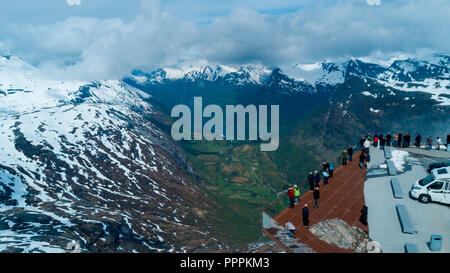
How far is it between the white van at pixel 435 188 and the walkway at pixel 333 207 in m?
6.41

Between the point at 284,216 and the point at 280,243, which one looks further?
the point at 284,216

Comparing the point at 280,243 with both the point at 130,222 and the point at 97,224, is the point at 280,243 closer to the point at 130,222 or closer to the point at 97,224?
the point at 97,224

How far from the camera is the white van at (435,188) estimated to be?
32188mm

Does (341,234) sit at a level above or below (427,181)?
below

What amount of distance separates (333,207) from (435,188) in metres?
11.7

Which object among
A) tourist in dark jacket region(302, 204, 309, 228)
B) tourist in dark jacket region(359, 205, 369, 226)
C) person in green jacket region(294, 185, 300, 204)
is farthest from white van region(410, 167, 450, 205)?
tourist in dark jacket region(302, 204, 309, 228)

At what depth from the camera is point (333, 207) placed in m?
34.3

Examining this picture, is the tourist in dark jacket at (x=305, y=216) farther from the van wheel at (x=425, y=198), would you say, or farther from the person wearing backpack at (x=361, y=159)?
the person wearing backpack at (x=361, y=159)

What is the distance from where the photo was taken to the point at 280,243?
28000 millimetres

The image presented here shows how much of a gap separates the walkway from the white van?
641 cm

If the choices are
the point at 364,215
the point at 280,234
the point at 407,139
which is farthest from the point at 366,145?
the point at 280,234

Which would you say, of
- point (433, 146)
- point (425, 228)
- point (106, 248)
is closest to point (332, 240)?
point (425, 228)

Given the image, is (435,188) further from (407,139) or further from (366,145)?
(407,139)
